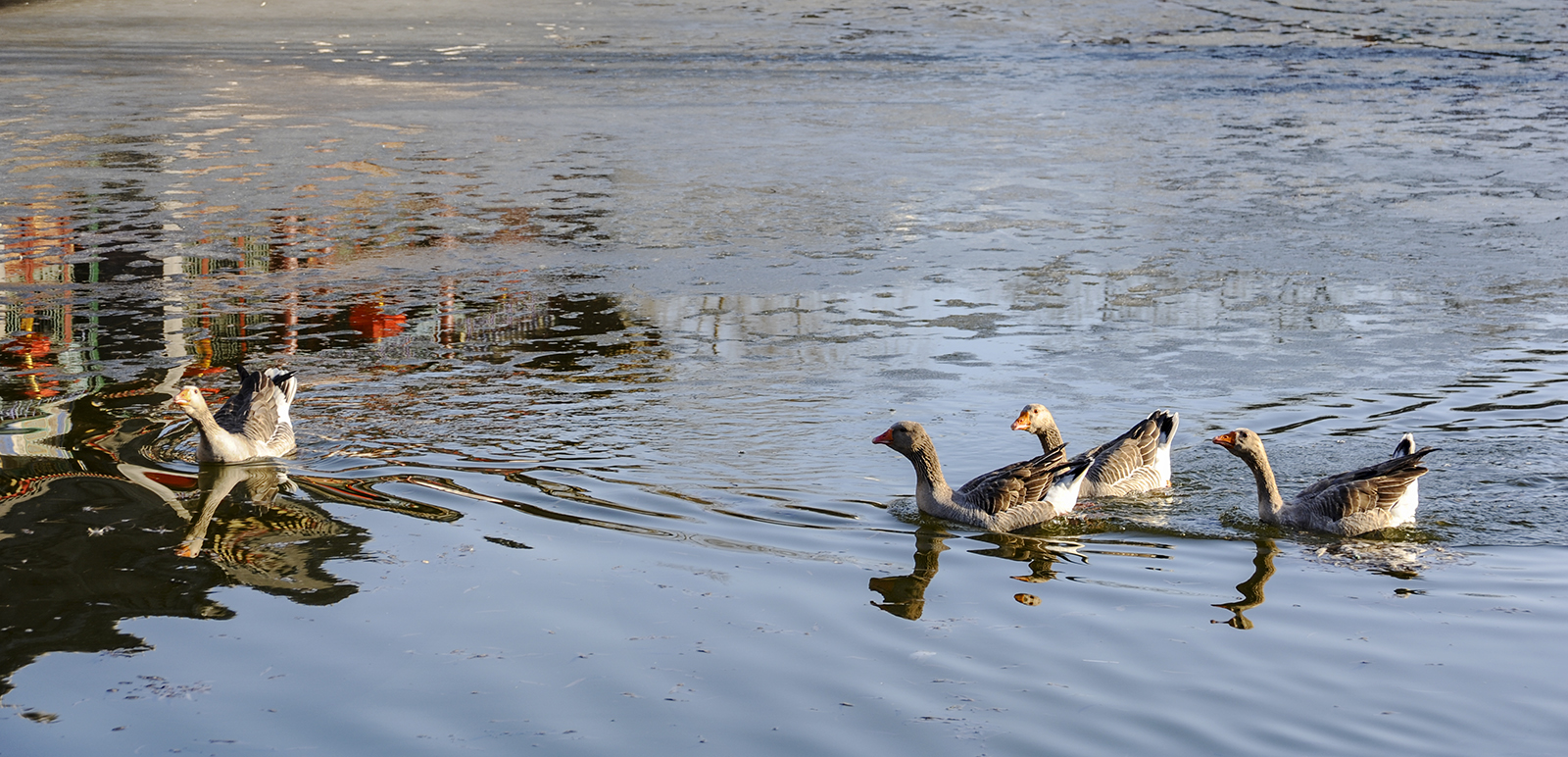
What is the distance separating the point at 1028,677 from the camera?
16.7 ft

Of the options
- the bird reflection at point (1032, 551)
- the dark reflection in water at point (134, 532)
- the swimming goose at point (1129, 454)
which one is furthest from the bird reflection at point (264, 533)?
the swimming goose at point (1129, 454)

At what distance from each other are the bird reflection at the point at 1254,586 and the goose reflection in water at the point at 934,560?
0.77m

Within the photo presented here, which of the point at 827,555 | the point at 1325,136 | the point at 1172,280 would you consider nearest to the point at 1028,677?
the point at 827,555

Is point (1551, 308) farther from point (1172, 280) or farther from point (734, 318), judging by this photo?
point (734, 318)

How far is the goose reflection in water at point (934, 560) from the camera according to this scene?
19.3 feet

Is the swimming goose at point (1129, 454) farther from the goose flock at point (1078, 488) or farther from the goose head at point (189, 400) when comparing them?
the goose head at point (189, 400)

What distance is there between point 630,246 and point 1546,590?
8.50m

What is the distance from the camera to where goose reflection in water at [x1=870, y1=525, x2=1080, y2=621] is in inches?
231

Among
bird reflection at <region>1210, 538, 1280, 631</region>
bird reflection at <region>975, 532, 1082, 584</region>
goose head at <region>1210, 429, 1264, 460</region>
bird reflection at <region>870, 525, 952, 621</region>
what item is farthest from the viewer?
goose head at <region>1210, 429, 1264, 460</region>

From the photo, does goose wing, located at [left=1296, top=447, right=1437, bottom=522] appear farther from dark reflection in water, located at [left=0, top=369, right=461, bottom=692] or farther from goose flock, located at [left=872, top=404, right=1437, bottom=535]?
dark reflection in water, located at [left=0, top=369, right=461, bottom=692]

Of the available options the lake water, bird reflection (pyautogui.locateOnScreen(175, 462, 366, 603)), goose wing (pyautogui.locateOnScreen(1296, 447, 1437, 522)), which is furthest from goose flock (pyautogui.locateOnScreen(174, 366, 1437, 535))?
bird reflection (pyautogui.locateOnScreen(175, 462, 366, 603))

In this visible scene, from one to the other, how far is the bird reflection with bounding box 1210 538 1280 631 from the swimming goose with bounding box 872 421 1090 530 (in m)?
0.90

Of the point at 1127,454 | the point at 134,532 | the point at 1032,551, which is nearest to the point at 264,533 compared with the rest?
the point at 134,532

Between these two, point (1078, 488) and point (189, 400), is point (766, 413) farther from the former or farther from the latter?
point (189, 400)
